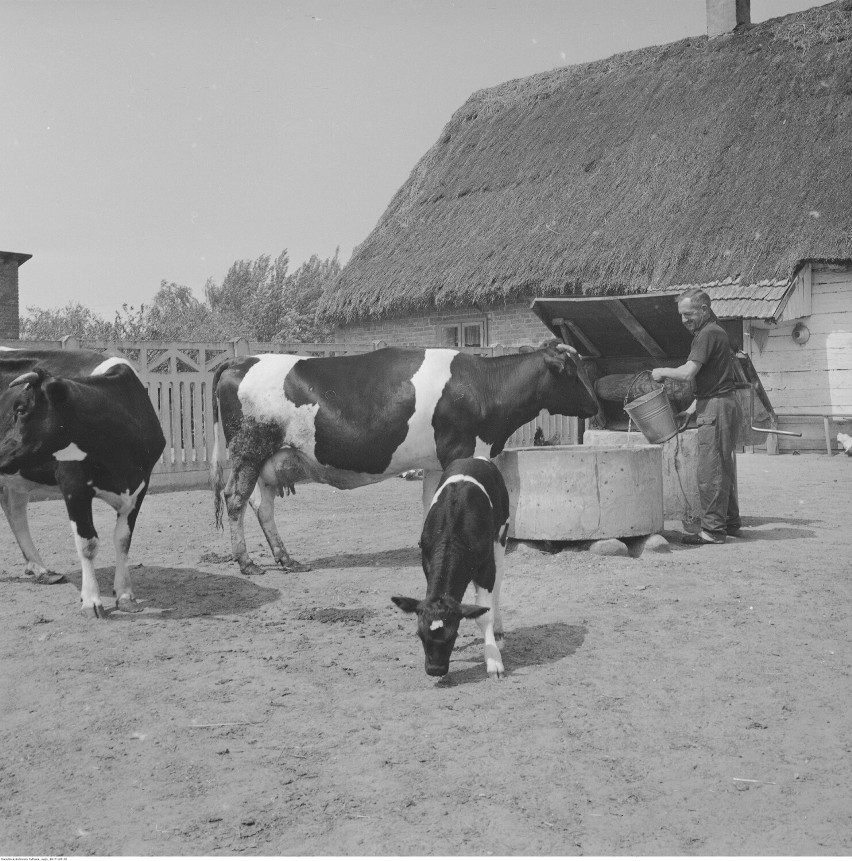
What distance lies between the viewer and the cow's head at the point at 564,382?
775cm

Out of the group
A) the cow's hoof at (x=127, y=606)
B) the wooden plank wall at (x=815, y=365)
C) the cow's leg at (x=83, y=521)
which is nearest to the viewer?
the cow's leg at (x=83, y=521)

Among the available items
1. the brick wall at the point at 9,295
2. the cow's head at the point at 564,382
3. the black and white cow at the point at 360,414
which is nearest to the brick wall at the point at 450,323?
the cow's head at the point at 564,382

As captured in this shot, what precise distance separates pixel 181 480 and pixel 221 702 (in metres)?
8.37

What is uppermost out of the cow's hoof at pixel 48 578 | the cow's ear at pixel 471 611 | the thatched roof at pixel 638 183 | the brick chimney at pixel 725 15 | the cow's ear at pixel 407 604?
the brick chimney at pixel 725 15

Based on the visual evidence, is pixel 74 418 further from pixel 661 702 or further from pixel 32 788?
pixel 661 702

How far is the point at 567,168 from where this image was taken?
2023 centimetres

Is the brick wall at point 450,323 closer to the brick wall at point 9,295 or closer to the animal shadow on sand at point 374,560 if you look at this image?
the animal shadow on sand at point 374,560

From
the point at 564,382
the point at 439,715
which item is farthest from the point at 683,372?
the point at 439,715

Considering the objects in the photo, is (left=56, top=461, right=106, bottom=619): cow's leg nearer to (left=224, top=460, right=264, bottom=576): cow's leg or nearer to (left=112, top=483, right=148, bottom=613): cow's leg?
(left=112, top=483, right=148, bottom=613): cow's leg

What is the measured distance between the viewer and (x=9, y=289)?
31125 millimetres

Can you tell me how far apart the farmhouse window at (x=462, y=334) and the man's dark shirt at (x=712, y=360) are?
1192 cm

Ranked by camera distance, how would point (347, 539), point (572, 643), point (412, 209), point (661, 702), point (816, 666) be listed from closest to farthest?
point (661, 702) < point (816, 666) < point (572, 643) < point (347, 539) < point (412, 209)

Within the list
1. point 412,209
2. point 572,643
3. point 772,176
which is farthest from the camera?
point 412,209

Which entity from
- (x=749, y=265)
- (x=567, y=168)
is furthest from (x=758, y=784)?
(x=567, y=168)
